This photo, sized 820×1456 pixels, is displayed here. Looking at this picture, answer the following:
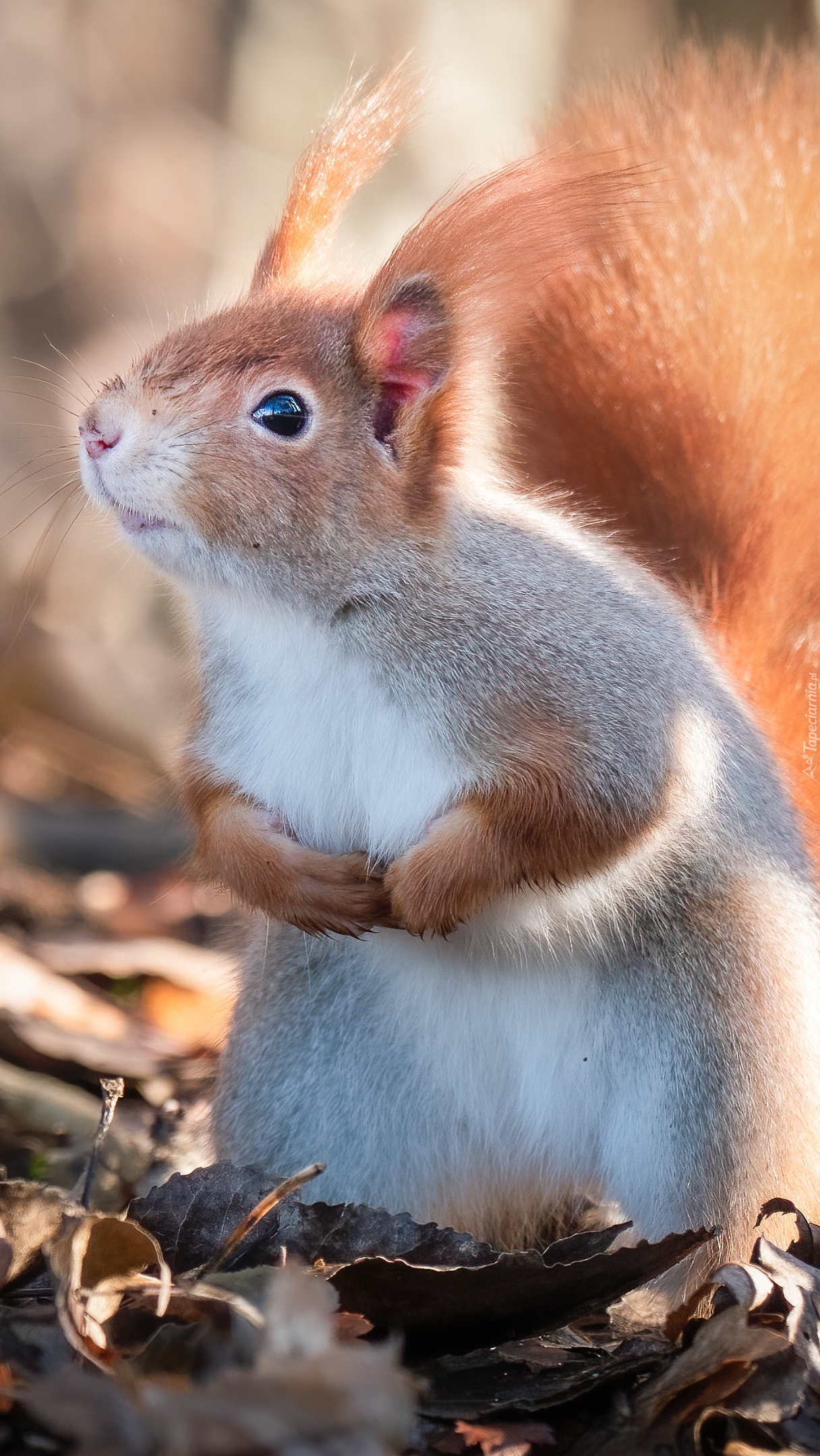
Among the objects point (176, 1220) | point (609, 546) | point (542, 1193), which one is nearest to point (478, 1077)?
point (542, 1193)

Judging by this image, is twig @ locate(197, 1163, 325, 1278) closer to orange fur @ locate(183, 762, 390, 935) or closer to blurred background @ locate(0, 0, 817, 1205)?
orange fur @ locate(183, 762, 390, 935)

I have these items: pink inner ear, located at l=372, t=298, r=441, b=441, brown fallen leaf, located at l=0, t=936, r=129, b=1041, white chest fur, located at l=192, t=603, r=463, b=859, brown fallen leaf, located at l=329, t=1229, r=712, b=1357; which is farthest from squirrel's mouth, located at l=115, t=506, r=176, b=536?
brown fallen leaf, located at l=0, t=936, r=129, b=1041

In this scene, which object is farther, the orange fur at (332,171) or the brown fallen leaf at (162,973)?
the brown fallen leaf at (162,973)

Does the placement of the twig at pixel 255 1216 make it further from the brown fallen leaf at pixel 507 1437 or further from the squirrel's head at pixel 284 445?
the squirrel's head at pixel 284 445

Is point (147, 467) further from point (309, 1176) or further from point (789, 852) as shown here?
point (789, 852)

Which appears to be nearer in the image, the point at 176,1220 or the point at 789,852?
the point at 176,1220

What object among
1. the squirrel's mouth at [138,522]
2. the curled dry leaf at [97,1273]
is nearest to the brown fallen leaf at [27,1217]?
the curled dry leaf at [97,1273]

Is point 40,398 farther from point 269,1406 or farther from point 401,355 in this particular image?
point 269,1406
